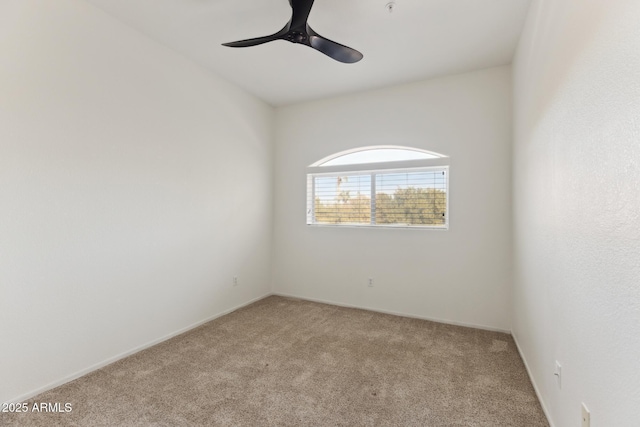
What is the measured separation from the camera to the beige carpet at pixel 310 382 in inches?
68.7

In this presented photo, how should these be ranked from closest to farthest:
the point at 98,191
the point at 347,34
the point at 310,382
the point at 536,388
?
1. the point at 536,388
2. the point at 310,382
3. the point at 98,191
4. the point at 347,34

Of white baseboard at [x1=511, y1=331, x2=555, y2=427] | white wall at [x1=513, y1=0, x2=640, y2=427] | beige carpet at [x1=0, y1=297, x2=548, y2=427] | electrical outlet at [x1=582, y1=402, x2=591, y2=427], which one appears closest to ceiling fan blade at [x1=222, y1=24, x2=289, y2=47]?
white wall at [x1=513, y1=0, x2=640, y2=427]

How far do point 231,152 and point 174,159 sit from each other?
2.64 feet

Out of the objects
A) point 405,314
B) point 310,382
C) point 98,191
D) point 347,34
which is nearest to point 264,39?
point 347,34

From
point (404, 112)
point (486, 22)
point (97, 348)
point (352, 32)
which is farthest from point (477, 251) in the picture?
point (97, 348)

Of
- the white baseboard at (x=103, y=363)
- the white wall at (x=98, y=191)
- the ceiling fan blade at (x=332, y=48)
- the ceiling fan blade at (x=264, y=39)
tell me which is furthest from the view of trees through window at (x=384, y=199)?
the ceiling fan blade at (x=264, y=39)

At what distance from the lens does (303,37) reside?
6.66ft

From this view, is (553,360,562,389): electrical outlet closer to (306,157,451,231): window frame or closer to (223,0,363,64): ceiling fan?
(306,157,451,231): window frame

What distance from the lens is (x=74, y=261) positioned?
84.4 inches

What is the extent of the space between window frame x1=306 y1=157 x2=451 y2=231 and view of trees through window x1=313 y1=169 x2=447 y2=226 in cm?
3

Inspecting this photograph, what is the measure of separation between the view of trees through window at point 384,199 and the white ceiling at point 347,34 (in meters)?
1.14

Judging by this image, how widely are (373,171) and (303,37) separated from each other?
6.60ft

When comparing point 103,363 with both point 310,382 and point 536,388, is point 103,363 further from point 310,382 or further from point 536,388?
point 536,388

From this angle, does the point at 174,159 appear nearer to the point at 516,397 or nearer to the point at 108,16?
the point at 108,16
